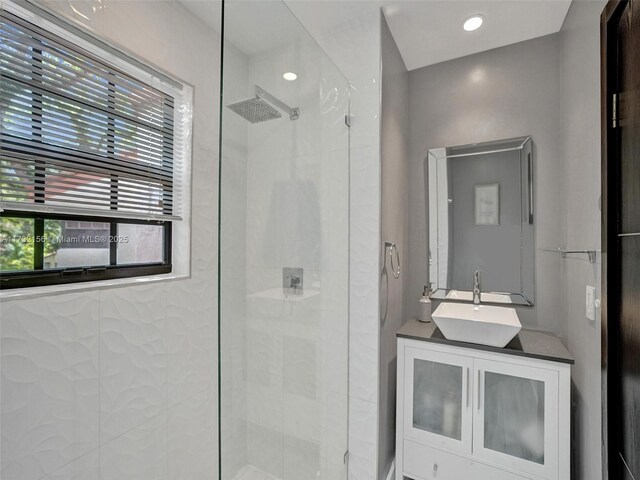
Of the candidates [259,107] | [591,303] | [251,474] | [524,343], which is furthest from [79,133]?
[524,343]

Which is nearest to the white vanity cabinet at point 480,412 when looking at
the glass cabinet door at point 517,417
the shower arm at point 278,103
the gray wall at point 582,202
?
the glass cabinet door at point 517,417

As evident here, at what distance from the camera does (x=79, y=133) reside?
1205 millimetres

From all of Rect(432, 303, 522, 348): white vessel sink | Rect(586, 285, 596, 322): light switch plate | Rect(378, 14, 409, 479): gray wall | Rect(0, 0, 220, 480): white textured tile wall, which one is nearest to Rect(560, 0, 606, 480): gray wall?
Rect(586, 285, 596, 322): light switch plate

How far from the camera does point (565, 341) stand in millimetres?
1710

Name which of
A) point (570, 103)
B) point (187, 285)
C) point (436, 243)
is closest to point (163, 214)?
point (187, 285)

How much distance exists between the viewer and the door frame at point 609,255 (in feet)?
3.49

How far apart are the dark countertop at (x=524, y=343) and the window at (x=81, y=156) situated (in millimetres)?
1424

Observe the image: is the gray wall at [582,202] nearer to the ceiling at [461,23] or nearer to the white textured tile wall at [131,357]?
the ceiling at [461,23]

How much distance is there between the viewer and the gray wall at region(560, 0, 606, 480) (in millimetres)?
A: 1259

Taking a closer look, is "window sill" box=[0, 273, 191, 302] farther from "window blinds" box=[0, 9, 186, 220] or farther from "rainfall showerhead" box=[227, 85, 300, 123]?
"rainfall showerhead" box=[227, 85, 300, 123]

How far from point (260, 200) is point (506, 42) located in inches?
77.1

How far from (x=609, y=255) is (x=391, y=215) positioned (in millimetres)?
975

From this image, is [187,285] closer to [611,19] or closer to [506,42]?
[611,19]

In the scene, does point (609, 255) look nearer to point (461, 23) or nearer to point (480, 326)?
point (480, 326)
